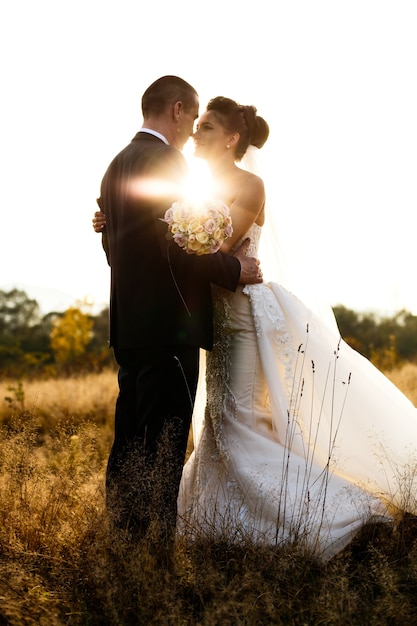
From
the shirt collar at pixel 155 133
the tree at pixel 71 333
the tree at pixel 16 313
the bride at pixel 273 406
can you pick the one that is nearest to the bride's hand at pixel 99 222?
the bride at pixel 273 406

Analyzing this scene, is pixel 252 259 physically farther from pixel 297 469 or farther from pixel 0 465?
pixel 0 465

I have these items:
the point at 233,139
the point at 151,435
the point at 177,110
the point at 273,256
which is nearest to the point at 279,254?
the point at 273,256

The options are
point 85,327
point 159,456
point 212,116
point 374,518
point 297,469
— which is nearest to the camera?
point 159,456

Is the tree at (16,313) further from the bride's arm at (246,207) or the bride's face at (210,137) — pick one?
the bride's arm at (246,207)

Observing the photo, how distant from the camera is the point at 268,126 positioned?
5.04 m

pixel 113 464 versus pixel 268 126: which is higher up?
pixel 268 126

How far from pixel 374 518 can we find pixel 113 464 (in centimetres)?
156

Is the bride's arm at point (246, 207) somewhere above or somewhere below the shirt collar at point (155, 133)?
below

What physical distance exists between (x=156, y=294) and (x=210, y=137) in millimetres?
1392

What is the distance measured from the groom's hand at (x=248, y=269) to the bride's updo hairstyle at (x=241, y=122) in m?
0.85

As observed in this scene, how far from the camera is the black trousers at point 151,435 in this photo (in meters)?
3.66

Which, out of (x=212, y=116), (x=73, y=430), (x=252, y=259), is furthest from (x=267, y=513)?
(x=212, y=116)

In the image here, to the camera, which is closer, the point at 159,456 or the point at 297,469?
the point at 159,456

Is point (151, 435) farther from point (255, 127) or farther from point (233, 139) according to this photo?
point (255, 127)
